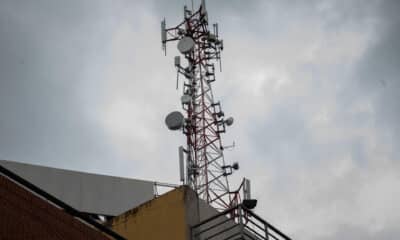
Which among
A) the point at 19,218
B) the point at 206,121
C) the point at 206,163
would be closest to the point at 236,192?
the point at 206,163

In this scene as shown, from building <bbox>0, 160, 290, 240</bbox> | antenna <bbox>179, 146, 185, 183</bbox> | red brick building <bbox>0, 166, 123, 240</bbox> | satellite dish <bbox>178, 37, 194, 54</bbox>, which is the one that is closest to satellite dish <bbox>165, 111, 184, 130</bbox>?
antenna <bbox>179, 146, 185, 183</bbox>

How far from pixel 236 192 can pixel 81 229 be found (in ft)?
28.7

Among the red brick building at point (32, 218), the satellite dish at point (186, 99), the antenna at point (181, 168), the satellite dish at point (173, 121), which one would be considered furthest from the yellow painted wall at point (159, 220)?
the satellite dish at point (186, 99)

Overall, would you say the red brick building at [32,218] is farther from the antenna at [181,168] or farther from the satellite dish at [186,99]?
the satellite dish at [186,99]

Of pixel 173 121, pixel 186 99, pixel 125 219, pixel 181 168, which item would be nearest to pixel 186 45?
pixel 186 99

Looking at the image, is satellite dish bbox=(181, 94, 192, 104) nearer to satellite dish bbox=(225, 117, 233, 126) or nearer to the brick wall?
satellite dish bbox=(225, 117, 233, 126)

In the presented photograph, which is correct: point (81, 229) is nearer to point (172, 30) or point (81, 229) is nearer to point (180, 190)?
point (180, 190)

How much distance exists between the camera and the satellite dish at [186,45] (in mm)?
22013

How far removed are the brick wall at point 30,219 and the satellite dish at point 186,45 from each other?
479 inches

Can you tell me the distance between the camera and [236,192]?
18.8 meters

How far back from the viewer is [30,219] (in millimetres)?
9953

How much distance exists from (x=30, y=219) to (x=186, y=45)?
12.9 m

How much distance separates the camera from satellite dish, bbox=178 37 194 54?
A: 22.0 metres

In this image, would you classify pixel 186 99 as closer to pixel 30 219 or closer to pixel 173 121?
pixel 173 121
